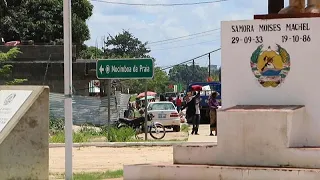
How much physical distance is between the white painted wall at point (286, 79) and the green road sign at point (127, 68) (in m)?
11.5

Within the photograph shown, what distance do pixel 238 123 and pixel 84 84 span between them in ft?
88.6

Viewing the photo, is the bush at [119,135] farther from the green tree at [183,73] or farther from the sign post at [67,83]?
the green tree at [183,73]

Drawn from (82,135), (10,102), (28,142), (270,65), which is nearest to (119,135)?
(82,135)

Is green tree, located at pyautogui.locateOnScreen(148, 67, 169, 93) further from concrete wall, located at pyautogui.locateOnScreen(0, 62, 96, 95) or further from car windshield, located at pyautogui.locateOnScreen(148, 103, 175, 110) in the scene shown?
car windshield, located at pyautogui.locateOnScreen(148, 103, 175, 110)

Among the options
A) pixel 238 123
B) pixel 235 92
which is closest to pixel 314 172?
pixel 238 123

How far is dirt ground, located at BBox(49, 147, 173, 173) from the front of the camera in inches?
572

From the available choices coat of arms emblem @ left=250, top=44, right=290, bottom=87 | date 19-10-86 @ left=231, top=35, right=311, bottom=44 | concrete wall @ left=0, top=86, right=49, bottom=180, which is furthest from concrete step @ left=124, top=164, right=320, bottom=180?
concrete wall @ left=0, top=86, right=49, bottom=180

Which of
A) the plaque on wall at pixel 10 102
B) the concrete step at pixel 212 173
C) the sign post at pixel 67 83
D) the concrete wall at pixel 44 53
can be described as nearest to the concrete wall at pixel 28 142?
the plaque on wall at pixel 10 102

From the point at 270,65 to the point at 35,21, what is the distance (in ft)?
115

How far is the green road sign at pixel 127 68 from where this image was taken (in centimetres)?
2103

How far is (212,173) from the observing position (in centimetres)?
870

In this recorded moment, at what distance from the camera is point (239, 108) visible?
9055 millimetres

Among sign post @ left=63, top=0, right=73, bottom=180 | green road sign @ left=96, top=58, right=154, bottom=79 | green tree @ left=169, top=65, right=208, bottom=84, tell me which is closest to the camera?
sign post @ left=63, top=0, right=73, bottom=180

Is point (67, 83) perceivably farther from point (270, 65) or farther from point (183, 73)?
point (183, 73)
